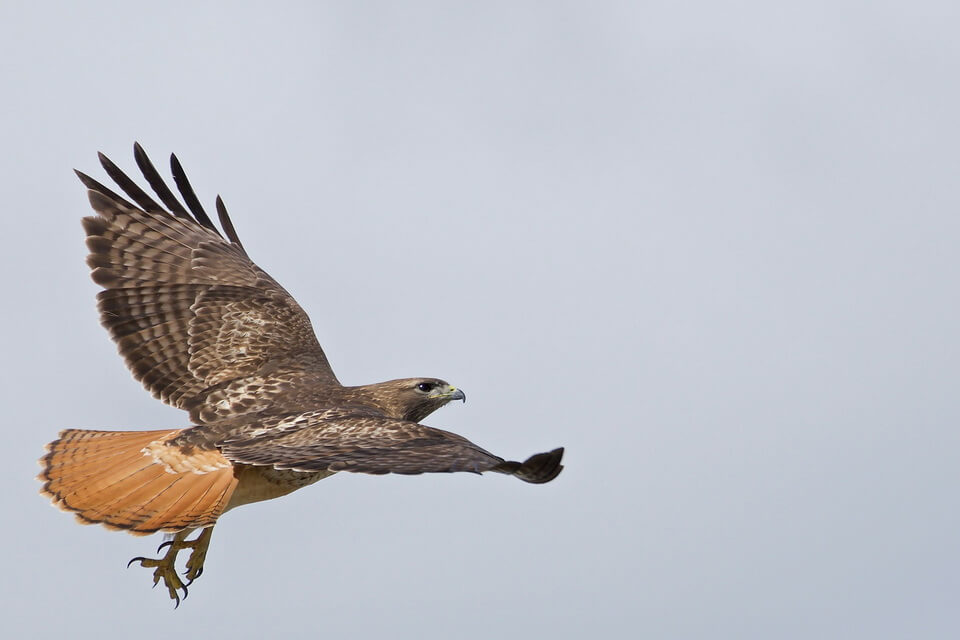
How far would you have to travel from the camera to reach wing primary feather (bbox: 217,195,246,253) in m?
14.6

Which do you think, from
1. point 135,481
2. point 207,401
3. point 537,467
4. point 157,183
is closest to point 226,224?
point 157,183

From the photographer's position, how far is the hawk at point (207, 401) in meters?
11.0

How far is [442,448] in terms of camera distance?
10.7 metres

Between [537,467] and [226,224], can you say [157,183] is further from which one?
[537,467]

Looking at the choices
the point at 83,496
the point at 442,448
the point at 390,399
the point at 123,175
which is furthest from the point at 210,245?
the point at 442,448

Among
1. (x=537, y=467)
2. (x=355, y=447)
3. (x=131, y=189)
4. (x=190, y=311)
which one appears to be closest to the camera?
(x=537, y=467)

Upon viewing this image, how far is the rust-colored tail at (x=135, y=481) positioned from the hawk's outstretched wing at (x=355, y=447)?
23 cm

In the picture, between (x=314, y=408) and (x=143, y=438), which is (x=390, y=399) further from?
(x=143, y=438)

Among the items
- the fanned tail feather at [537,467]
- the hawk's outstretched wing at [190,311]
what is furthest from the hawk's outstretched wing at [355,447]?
the hawk's outstretched wing at [190,311]

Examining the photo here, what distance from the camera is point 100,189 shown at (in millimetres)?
13875

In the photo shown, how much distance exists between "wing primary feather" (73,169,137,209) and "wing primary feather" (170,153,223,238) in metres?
0.61

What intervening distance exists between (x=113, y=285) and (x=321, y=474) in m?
2.89

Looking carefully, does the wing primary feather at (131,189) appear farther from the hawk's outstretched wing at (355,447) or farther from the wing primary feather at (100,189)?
the hawk's outstretched wing at (355,447)

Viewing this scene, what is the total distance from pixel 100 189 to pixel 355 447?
439 cm
